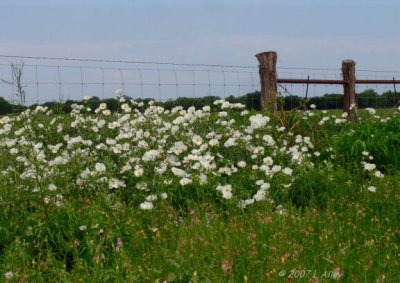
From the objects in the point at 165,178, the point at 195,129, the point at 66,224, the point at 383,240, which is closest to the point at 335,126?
the point at 195,129

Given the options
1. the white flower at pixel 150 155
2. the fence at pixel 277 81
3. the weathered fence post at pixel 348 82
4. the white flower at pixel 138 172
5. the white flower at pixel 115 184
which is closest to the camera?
the white flower at pixel 115 184

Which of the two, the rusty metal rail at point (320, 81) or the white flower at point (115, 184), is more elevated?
the rusty metal rail at point (320, 81)

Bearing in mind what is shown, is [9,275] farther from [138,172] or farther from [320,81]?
[320,81]

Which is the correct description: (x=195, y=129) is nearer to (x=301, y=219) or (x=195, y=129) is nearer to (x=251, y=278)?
(x=301, y=219)

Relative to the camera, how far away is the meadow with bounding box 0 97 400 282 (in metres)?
4.04

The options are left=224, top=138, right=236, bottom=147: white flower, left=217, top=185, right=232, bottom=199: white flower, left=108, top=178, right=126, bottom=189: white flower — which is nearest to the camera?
left=217, top=185, right=232, bottom=199: white flower

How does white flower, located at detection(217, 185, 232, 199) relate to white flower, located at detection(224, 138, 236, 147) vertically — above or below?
below

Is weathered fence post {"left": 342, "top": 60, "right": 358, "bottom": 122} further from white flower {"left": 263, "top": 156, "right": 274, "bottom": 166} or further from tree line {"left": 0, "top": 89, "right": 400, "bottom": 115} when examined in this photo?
white flower {"left": 263, "top": 156, "right": 274, "bottom": 166}

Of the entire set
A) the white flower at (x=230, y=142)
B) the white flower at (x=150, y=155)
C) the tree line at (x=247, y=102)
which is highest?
the tree line at (x=247, y=102)

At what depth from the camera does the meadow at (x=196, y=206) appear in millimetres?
4039

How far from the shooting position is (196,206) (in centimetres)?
551

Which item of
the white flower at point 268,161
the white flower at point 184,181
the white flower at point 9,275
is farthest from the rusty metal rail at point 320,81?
the white flower at point 9,275

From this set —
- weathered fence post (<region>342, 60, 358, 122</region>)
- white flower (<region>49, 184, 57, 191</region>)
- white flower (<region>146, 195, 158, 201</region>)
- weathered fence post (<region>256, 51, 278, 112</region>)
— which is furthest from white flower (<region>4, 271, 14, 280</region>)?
weathered fence post (<region>342, 60, 358, 122</region>)

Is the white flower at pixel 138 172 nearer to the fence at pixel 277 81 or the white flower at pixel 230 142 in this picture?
the white flower at pixel 230 142
